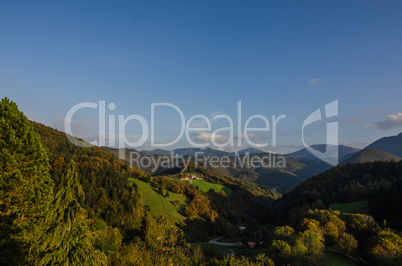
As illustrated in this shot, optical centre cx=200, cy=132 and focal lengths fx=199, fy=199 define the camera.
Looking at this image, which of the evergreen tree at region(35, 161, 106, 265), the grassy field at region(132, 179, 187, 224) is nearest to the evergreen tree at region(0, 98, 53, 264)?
the evergreen tree at region(35, 161, 106, 265)

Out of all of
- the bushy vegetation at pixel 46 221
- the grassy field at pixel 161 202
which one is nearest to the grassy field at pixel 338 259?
the bushy vegetation at pixel 46 221

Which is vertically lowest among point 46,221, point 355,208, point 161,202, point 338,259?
point 161,202

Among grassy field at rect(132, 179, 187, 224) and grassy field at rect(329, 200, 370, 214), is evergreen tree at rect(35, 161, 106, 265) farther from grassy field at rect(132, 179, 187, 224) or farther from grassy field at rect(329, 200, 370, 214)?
grassy field at rect(329, 200, 370, 214)

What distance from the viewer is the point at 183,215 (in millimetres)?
114000

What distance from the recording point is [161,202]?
4444 inches

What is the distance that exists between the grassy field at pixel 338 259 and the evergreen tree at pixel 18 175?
45.3 m

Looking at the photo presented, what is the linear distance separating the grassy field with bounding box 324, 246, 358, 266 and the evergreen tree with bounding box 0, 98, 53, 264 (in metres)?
45.3

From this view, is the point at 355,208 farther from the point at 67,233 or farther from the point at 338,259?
the point at 67,233

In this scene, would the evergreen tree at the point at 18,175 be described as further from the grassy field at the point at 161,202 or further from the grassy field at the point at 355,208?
the grassy field at the point at 355,208

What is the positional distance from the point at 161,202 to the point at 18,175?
100 m

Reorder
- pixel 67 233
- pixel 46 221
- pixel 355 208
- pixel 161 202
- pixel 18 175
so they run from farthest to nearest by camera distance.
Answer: pixel 161 202
pixel 355 208
pixel 18 175
pixel 67 233
pixel 46 221

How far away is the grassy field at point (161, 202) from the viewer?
10593cm

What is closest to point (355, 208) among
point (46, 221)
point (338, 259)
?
point (338, 259)

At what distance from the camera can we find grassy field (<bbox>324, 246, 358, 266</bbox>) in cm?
3582
